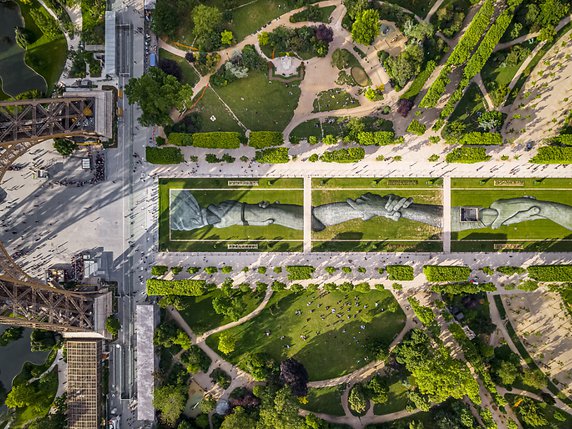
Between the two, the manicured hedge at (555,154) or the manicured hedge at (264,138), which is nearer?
the manicured hedge at (555,154)

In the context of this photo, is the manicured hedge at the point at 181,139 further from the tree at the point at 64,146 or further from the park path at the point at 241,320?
the park path at the point at 241,320

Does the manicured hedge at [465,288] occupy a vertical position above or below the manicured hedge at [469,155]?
below

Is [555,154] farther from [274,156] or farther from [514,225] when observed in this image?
[274,156]

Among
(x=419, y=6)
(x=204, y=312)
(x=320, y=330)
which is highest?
(x=419, y=6)

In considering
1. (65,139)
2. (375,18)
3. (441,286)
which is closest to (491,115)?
(375,18)

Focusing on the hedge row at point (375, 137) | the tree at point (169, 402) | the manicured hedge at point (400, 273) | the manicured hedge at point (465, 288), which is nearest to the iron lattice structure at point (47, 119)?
the tree at point (169, 402)

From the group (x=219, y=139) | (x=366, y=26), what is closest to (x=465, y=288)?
(x=366, y=26)
